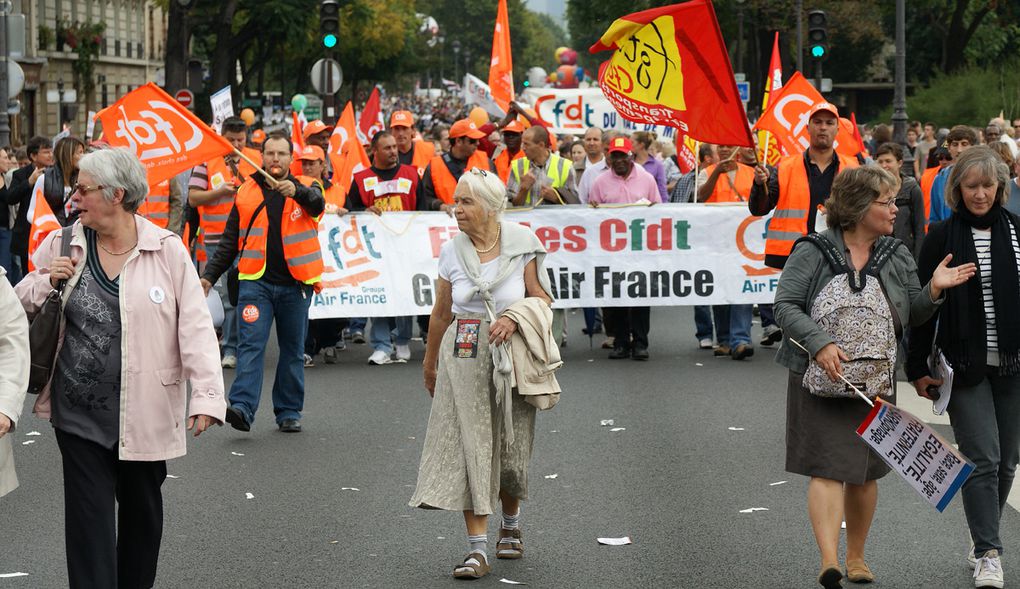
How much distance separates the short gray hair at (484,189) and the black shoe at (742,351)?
682cm

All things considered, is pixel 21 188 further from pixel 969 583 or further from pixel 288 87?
pixel 288 87

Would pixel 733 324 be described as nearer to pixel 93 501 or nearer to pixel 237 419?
pixel 237 419

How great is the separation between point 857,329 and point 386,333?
7.97 metres

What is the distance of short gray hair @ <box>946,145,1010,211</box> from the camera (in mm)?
6285

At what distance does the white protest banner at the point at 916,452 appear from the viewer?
19.6ft

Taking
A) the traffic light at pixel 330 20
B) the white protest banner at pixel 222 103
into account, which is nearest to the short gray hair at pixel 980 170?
the white protest banner at pixel 222 103

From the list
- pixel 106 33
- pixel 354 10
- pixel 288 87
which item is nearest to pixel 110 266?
pixel 354 10

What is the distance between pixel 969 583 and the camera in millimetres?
6418

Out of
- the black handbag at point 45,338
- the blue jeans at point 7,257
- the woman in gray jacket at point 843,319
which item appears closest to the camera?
the black handbag at point 45,338

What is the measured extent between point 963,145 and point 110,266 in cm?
815

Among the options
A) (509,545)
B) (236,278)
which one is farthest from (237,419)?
(509,545)

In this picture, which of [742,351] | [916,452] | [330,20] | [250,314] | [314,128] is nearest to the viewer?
[916,452]

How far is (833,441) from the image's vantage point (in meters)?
6.18

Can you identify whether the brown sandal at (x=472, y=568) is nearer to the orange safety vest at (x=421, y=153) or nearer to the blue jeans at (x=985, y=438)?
the blue jeans at (x=985, y=438)
